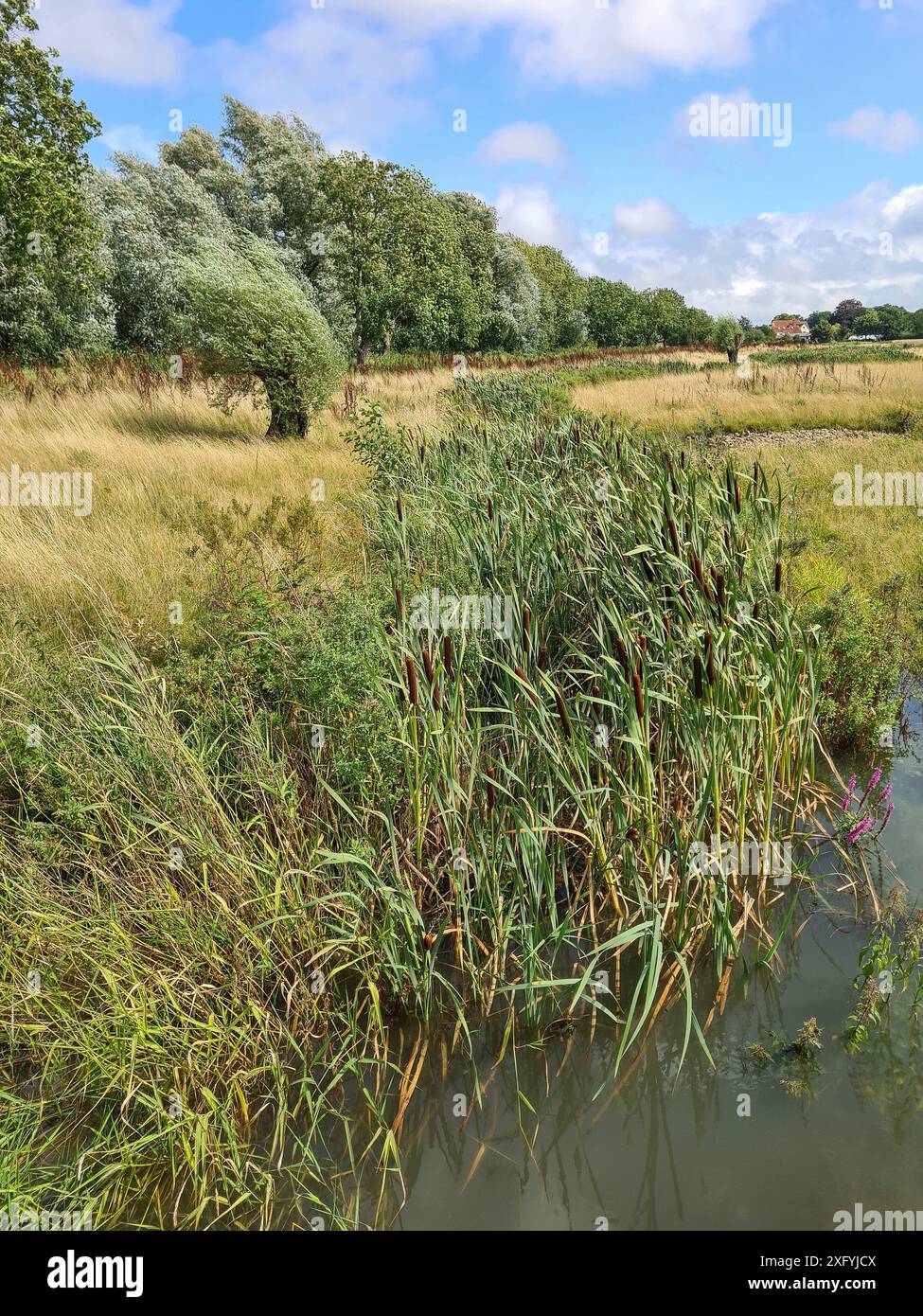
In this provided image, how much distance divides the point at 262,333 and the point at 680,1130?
1125 cm

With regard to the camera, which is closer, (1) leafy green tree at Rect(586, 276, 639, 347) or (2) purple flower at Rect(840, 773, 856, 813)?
(2) purple flower at Rect(840, 773, 856, 813)

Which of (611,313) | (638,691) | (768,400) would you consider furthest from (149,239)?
(611,313)

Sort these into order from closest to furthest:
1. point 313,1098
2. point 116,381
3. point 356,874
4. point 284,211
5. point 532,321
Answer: point 313,1098
point 356,874
point 116,381
point 284,211
point 532,321

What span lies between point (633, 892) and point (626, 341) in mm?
62474

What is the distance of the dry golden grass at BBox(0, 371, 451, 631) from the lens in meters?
5.30

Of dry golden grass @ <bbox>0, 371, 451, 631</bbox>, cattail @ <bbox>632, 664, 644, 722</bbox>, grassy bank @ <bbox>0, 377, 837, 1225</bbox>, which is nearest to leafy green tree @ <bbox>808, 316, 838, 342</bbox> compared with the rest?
dry golden grass @ <bbox>0, 371, 451, 631</bbox>

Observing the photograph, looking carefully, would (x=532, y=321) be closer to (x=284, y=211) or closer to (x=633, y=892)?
(x=284, y=211)

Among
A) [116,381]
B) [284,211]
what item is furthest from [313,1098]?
[284,211]

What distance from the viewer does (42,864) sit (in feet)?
10.4

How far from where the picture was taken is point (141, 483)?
8.06 meters

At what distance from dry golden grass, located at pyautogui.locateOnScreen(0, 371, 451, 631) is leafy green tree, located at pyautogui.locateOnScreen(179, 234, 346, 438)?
60 cm

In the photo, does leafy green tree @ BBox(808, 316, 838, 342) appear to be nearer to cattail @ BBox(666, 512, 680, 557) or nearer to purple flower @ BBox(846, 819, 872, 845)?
cattail @ BBox(666, 512, 680, 557)

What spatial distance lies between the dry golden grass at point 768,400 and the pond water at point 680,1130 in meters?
9.87

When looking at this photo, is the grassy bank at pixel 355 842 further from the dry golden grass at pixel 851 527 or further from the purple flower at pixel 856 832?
the dry golden grass at pixel 851 527
